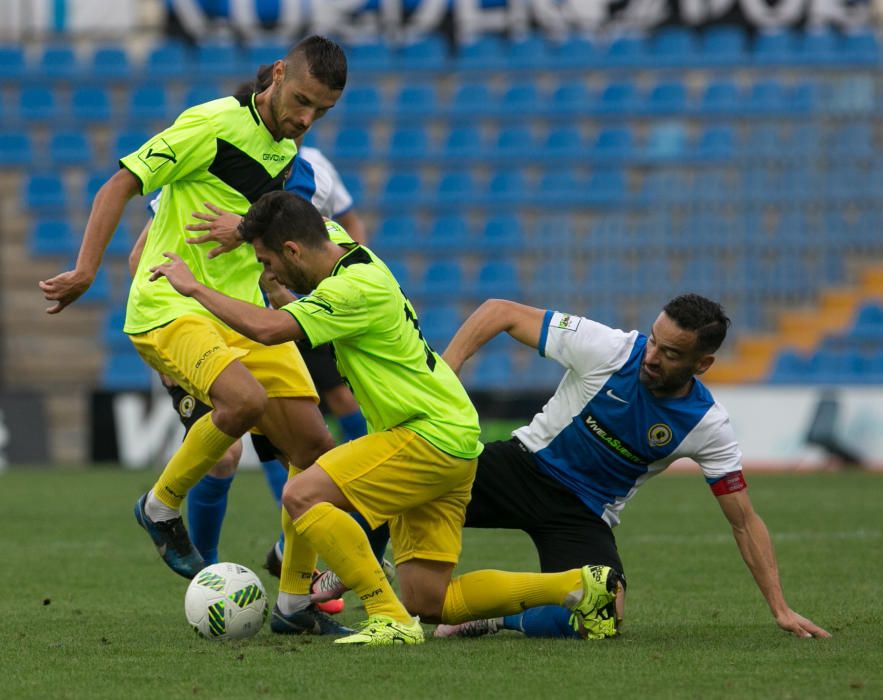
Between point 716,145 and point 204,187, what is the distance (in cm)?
1206

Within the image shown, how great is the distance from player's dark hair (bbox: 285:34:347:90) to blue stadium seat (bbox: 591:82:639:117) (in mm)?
12124

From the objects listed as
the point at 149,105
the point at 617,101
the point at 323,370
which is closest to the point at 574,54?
the point at 617,101

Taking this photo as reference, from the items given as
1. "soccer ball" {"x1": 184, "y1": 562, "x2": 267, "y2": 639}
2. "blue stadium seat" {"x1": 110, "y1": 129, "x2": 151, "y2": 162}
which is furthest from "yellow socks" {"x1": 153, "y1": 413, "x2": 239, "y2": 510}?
"blue stadium seat" {"x1": 110, "y1": 129, "x2": 151, "y2": 162}

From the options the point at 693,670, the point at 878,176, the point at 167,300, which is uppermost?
the point at 167,300

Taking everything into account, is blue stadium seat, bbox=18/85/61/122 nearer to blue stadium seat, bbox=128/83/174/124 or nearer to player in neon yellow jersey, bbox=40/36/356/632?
blue stadium seat, bbox=128/83/174/124

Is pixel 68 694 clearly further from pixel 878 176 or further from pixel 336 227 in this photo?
pixel 878 176

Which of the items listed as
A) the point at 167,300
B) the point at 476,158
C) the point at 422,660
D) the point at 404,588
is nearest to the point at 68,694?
the point at 422,660

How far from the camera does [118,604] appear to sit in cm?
624

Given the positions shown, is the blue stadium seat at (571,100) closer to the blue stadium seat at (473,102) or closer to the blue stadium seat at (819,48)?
the blue stadium seat at (473,102)

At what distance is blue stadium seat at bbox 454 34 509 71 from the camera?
17.8 m

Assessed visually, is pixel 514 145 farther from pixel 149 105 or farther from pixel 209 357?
pixel 209 357

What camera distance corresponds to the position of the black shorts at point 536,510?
5.75 metres

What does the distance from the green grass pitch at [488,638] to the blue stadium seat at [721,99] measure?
8.25m

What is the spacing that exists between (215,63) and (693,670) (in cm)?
1473
